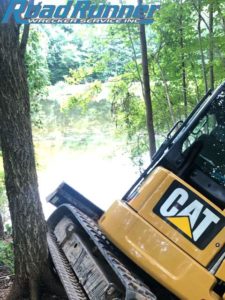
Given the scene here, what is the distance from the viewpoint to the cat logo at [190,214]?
386cm

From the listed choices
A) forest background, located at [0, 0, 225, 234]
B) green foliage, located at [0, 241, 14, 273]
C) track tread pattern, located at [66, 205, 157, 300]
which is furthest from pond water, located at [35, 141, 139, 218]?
track tread pattern, located at [66, 205, 157, 300]

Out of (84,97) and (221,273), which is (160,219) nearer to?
(221,273)

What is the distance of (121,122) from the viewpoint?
544 inches

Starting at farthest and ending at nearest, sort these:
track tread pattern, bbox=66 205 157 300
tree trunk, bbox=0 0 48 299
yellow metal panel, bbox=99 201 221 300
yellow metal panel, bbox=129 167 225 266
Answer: tree trunk, bbox=0 0 48 299 → yellow metal panel, bbox=129 167 225 266 → yellow metal panel, bbox=99 201 221 300 → track tread pattern, bbox=66 205 157 300

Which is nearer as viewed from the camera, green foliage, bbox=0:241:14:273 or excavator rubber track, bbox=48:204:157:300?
excavator rubber track, bbox=48:204:157:300

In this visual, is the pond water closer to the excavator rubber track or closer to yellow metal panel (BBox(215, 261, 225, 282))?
the excavator rubber track

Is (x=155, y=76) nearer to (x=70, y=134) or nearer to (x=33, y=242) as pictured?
(x=33, y=242)

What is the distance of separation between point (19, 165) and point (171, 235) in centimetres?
154

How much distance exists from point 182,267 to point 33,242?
1.60m

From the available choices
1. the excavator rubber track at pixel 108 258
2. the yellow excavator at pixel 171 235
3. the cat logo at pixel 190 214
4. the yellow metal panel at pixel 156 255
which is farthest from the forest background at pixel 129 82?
the yellow metal panel at pixel 156 255

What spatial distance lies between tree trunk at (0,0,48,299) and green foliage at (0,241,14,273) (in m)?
1.12

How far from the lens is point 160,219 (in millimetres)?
4004

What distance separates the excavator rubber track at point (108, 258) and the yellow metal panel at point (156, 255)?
0.44 feet

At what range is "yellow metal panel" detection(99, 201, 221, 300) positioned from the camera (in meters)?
3.61
